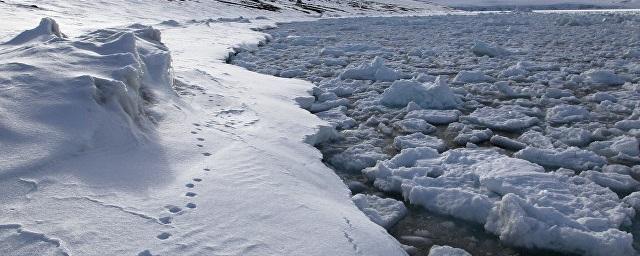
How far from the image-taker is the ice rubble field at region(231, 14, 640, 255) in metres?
2.82

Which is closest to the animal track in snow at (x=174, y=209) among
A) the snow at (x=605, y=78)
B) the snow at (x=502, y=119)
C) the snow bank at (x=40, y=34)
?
the snow bank at (x=40, y=34)

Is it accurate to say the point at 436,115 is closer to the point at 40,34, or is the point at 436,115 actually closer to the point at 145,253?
the point at 145,253

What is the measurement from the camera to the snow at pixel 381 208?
2.92 metres

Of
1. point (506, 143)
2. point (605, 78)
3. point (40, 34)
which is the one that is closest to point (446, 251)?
point (506, 143)

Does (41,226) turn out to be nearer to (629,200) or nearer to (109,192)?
(109,192)

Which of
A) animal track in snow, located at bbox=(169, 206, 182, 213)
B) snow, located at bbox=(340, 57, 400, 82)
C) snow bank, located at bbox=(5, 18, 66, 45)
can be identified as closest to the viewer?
animal track in snow, located at bbox=(169, 206, 182, 213)

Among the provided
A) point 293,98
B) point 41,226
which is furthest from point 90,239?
point 293,98

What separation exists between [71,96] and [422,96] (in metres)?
3.98

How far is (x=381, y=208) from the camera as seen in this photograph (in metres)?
3.09

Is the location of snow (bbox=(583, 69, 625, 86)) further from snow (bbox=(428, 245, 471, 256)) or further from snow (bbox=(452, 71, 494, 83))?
snow (bbox=(428, 245, 471, 256))

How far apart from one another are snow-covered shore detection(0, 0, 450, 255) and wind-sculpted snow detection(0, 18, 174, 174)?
0.03ft

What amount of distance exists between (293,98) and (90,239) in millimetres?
3918

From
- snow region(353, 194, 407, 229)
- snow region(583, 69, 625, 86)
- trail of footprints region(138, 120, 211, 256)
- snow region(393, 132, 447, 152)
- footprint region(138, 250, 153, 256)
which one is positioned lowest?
snow region(353, 194, 407, 229)

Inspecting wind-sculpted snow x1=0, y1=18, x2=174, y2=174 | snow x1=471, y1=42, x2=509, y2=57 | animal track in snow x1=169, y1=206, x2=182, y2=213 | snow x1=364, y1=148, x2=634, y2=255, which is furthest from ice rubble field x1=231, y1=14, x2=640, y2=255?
wind-sculpted snow x1=0, y1=18, x2=174, y2=174
